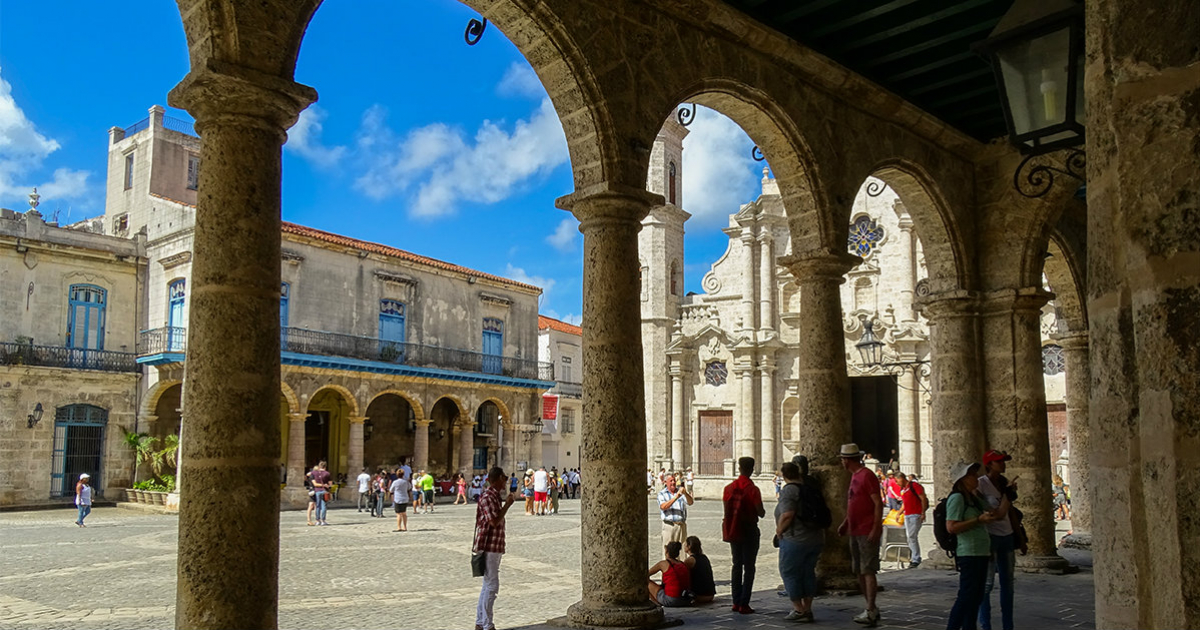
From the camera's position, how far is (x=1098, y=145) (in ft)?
6.35

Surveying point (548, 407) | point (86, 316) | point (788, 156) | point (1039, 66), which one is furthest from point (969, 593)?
point (548, 407)

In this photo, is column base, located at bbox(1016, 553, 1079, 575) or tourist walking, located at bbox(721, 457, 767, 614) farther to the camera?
column base, located at bbox(1016, 553, 1079, 575)

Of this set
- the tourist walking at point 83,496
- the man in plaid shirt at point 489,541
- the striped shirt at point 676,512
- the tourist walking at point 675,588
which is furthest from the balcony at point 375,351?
the man in plaid shirt at point 489,541

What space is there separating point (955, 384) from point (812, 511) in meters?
3.57

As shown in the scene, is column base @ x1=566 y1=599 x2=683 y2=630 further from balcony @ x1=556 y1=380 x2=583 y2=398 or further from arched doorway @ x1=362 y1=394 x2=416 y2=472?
balcony @ x1=556 y1=380 x2=583 y2=398

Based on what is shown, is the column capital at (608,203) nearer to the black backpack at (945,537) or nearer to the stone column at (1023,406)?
the black backpack at (945,537)

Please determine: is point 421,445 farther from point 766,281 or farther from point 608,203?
point 608,203

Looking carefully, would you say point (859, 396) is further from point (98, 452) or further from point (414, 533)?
point (98, 452)

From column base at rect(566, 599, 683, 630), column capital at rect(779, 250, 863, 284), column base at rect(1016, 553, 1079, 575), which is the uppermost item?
column capital at rect(779, 250, 863, 284)

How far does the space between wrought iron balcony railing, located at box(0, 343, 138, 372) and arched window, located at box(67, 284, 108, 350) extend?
24cm

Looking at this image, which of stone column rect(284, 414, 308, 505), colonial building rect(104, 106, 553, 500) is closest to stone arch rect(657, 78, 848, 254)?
colonial building rect(104, 106, 553, 500)

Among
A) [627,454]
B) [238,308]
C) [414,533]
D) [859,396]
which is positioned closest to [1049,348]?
[859,396]

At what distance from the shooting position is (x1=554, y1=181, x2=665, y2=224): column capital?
6.14 metres

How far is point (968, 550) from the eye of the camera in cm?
535
